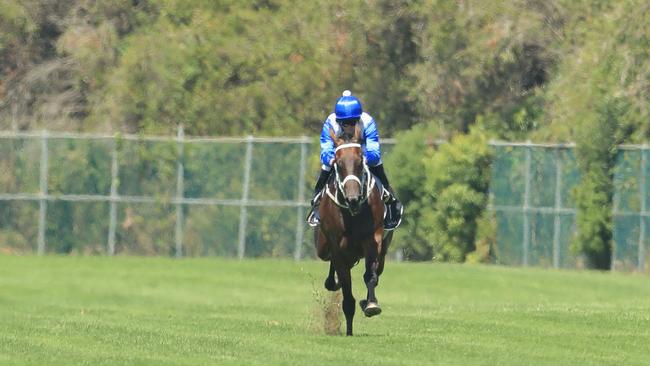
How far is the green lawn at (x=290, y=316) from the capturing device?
663 inches

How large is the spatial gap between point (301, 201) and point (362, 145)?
19.4 m

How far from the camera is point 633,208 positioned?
3519 cm

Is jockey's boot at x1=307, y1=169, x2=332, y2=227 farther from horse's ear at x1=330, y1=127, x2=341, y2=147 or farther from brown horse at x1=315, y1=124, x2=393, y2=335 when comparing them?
horse's ear at x1=330, y1=127, x2=341, y2=147

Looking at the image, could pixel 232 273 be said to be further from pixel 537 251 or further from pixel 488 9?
pixel 488 9

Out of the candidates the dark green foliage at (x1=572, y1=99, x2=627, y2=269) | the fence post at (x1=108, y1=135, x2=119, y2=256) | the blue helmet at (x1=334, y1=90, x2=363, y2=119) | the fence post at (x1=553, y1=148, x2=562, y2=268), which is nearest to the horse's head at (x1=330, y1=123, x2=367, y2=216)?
the blue helmet at (x1=334, y1=90, x2=363, y2=119)

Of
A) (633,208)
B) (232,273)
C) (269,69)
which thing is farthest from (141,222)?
(633,208)

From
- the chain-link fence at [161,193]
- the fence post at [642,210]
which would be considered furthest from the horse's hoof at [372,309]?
the chain-link fence at [161,193]

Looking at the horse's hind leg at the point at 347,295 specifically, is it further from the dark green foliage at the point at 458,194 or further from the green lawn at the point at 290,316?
the dark green foliage at the point at 458,194

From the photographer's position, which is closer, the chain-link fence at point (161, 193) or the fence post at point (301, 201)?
the fence post at point (301, 201)

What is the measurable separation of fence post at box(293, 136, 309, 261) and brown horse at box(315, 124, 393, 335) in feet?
60.5

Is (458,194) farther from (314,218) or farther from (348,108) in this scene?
(348,108)

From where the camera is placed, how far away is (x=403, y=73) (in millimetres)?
43781

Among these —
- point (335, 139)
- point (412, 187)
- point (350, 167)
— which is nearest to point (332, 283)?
point (335, 139)

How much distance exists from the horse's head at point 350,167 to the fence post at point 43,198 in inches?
852
